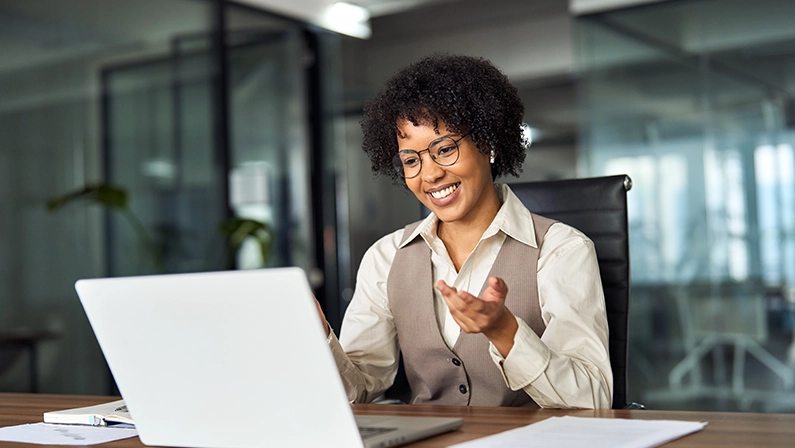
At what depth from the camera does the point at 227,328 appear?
3.00 ft

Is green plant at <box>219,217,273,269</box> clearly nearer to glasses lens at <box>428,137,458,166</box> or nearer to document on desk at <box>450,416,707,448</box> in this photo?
glasses lens at <box>428,137,458,166</box>

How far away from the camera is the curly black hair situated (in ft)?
5.72

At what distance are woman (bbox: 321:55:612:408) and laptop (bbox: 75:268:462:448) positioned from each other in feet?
1.78

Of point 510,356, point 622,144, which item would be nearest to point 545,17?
point 622,144

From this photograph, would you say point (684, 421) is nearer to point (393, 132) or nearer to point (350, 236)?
point (393, 132)

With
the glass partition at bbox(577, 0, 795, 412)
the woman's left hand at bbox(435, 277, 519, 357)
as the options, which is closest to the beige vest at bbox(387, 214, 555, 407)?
the woman's left hand at bbox(435, 277, 519, 357)

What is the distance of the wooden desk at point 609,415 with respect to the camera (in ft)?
3.15

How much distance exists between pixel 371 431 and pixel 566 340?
1.91ft

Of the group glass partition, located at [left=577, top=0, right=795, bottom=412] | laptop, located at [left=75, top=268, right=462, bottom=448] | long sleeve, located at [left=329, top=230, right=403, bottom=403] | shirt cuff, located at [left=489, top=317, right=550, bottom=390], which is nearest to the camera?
laptop, located at [left=75, top=268, right=462, bottom=448]

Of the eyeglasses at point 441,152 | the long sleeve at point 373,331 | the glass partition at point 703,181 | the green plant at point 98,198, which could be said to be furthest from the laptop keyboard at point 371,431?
the glass partition at point 703,181

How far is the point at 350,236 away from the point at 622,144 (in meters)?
2.20

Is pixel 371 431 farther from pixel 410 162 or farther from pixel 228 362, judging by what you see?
pixel 410 162

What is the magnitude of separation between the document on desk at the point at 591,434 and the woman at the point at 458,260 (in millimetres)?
381

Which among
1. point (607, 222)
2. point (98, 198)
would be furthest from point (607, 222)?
point (98, 198)
